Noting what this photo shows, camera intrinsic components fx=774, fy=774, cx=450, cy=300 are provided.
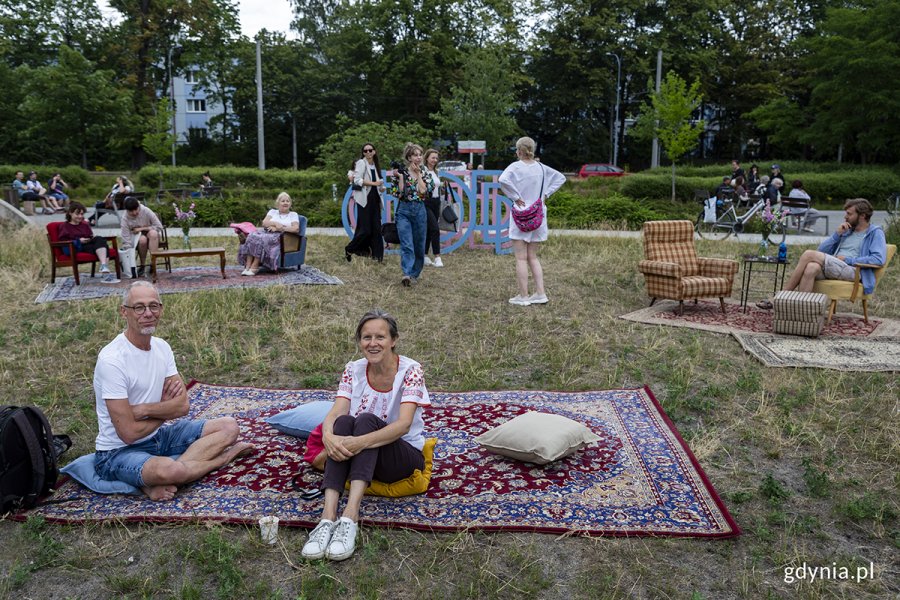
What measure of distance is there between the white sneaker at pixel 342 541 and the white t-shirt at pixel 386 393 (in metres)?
0.61

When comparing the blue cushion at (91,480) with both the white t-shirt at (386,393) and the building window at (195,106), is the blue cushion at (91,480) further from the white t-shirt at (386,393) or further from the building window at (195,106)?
the building window at (195,106)

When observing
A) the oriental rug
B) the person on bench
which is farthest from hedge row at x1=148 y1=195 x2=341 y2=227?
the oriental rug

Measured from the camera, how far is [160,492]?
4.12m

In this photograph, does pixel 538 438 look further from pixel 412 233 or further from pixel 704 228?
pixel 704 228

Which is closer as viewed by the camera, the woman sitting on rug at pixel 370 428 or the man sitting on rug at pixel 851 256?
the woman sitting on rug at pixel 370 428

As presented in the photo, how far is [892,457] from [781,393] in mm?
1174

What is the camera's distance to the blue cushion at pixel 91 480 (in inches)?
165

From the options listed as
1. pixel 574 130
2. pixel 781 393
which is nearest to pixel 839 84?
pixel 574 130

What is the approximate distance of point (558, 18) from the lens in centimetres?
4803

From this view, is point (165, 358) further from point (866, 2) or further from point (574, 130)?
point (574, 130)

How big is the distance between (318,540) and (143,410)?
1.25 m

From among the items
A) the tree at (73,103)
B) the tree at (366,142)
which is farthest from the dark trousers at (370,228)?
the tree at (73,103)

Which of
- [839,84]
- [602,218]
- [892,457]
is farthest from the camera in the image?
[839,84]

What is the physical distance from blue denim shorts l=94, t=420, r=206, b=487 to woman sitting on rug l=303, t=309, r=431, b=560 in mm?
936
